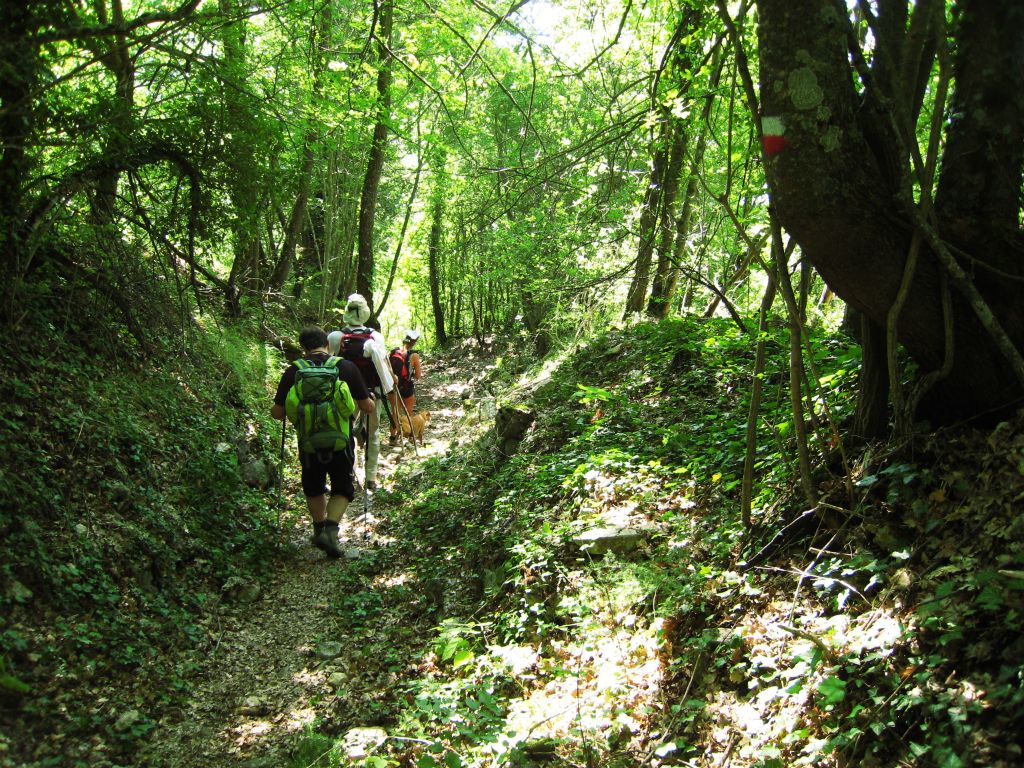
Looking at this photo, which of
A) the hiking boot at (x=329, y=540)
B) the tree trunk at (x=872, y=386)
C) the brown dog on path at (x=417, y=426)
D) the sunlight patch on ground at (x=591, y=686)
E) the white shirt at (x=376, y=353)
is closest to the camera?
the sunlight patch on ground at (x=591, y=686)

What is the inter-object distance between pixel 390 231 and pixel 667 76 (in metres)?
19.5

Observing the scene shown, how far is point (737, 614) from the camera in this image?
357cm

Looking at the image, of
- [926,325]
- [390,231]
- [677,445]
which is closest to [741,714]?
[926,325]

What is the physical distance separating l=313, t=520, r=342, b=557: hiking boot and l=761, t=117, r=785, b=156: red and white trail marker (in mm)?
5322

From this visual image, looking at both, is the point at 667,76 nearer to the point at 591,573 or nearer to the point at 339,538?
the point at 591,573

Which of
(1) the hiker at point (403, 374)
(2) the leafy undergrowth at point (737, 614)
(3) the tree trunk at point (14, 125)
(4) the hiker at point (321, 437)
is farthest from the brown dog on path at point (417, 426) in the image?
(3) the tree trunk at point (14, 125)

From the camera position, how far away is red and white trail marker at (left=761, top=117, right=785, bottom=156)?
120 inches

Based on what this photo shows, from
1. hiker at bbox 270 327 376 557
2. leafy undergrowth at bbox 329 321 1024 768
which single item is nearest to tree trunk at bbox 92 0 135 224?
hiker at bbox 270 327 376 557

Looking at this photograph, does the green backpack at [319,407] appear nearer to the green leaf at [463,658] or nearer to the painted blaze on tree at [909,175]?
the green leaf at [463,658]

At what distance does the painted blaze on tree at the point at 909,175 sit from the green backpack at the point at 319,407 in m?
4.47

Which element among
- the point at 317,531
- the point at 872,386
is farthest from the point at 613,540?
the point at 317,531

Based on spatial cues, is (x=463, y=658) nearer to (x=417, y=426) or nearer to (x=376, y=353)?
(x=376, y=353)

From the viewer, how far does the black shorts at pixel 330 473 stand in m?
6.58

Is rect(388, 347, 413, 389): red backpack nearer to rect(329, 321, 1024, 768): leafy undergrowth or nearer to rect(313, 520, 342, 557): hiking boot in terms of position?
rect(313, 520, 342, 557): hiking boot
